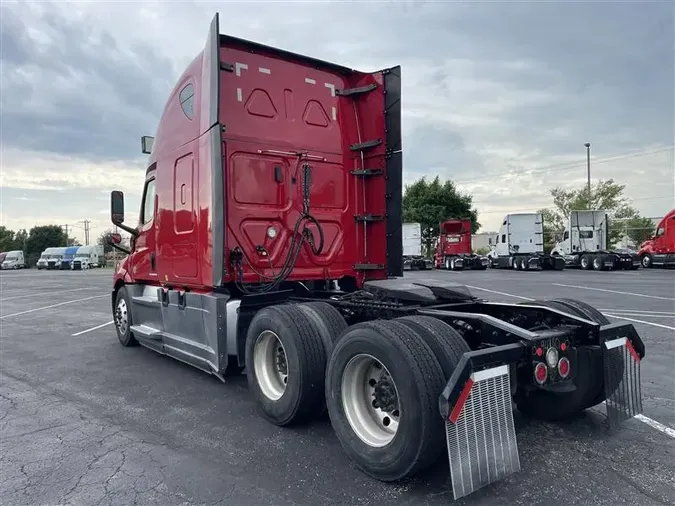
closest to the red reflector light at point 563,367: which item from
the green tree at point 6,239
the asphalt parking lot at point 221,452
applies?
the asphalt parking lot at point 221,452

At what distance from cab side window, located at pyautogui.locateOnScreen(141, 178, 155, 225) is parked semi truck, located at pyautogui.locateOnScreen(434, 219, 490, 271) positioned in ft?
92.6

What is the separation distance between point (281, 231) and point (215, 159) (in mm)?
1215

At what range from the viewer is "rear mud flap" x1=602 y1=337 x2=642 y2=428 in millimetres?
3643

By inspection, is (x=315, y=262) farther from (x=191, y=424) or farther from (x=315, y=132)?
(x=191, y=424)

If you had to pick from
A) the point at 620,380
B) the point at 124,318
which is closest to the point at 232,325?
the point at 620,380

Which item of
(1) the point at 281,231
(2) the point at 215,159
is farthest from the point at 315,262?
(2) the point at 215,159

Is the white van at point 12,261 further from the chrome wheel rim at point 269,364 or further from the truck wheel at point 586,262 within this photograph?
the chrome wheel rim at point 269,364

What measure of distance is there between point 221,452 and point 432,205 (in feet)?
139

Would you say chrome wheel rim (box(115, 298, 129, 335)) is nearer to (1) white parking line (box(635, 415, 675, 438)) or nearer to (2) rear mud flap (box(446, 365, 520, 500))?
(2) rear mud flap (box(446, 365, 520, 500))

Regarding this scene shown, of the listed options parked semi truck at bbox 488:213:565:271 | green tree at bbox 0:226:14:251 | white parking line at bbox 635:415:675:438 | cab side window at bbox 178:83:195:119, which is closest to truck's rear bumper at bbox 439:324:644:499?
white parking line at bbox 635:415:675:438

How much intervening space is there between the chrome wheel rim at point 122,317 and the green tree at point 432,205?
3764 centimetres

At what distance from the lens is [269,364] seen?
15.2 feet

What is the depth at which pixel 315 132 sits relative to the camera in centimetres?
598

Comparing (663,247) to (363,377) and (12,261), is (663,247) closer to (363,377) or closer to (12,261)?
(363,377)
